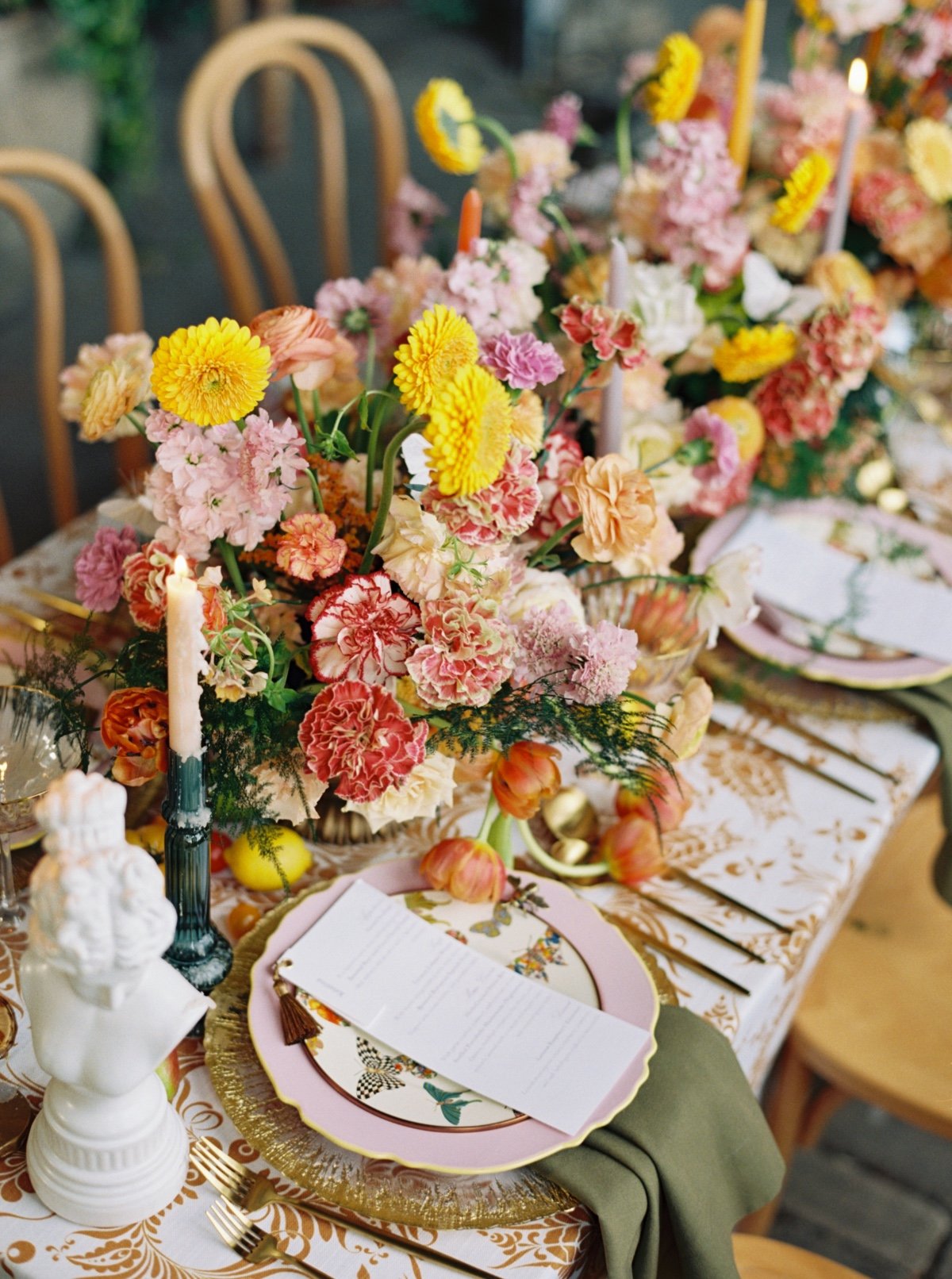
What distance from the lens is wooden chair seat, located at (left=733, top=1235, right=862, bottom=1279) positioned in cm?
114

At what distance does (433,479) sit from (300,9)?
Answer: 552cm

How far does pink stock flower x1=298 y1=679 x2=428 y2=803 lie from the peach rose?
0.20 m

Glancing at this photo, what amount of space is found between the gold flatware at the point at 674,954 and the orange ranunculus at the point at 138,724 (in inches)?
15.5

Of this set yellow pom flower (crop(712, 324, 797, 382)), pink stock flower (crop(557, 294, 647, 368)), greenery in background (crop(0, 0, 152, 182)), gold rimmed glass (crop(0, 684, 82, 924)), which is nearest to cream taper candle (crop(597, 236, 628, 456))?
pink stock flower (crop(557, 294, 647, 368))

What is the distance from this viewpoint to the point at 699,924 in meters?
1.07

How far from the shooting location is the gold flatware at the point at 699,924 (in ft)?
3.44

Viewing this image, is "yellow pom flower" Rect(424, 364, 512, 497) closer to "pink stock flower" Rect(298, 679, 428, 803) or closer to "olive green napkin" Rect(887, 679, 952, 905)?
→ "pink stock flower" Rect(298, 679, 428, 803)

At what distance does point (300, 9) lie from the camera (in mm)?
5645

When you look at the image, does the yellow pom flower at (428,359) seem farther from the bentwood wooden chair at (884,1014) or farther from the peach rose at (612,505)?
the bentwood wooden chair at (884,1014)

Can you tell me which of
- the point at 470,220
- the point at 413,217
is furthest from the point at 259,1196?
the point at 413,217

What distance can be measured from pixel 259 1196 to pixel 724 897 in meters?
0.47

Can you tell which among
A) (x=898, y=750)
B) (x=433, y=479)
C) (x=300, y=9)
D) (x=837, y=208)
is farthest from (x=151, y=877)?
(x=300, y=9)

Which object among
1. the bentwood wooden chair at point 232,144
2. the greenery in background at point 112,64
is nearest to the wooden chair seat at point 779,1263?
the bentwood wooden chair at point 232,144

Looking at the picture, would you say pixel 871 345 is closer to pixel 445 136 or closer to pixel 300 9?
pixel 445 136
